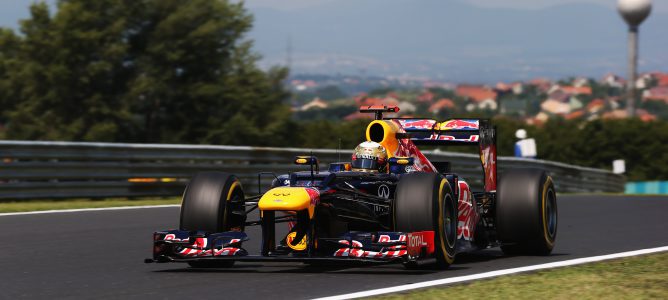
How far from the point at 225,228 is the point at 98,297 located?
217 cm

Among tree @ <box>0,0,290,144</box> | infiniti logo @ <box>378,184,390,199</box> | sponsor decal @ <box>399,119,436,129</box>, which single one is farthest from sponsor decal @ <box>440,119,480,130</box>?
tree @ <box>0,0,290,144</box>

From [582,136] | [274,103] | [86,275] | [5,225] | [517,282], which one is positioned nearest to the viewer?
[517,282]

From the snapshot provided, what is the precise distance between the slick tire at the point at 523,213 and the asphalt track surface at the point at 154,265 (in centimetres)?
17

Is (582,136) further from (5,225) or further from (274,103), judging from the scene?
(5,225)

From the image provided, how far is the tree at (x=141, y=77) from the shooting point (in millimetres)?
37438

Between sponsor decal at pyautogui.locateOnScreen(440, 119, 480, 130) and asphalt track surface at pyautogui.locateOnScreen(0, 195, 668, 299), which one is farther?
sponsor decal at pyautogui.locateOnScreen(440, 119, 480, 130)

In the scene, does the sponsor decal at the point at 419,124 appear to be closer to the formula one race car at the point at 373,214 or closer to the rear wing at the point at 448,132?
the rear wing at the point at 448,132

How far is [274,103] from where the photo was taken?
40250mm

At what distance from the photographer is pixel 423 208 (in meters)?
9.20

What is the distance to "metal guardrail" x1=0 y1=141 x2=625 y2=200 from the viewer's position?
→ 1700 cm

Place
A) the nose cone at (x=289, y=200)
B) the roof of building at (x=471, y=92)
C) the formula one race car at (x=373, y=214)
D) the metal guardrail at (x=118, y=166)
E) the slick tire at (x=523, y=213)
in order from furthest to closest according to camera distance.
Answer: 1. the roof of building at (x=471, y=92)
2. the metal guardrail at (x=118, y=166)
3. the slick tire at (x=523, y=213)
4. the formula one race car at (x=373, y=214)
5. the nose cone at (x=289, y=200)

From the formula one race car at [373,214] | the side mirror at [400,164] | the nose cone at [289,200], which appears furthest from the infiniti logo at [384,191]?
the nose cone at [289,200]

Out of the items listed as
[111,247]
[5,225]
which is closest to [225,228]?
[111,247]

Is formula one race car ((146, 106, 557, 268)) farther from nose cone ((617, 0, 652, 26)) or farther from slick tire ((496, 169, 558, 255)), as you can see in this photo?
nose cone ((617, 0, 652, 26))
